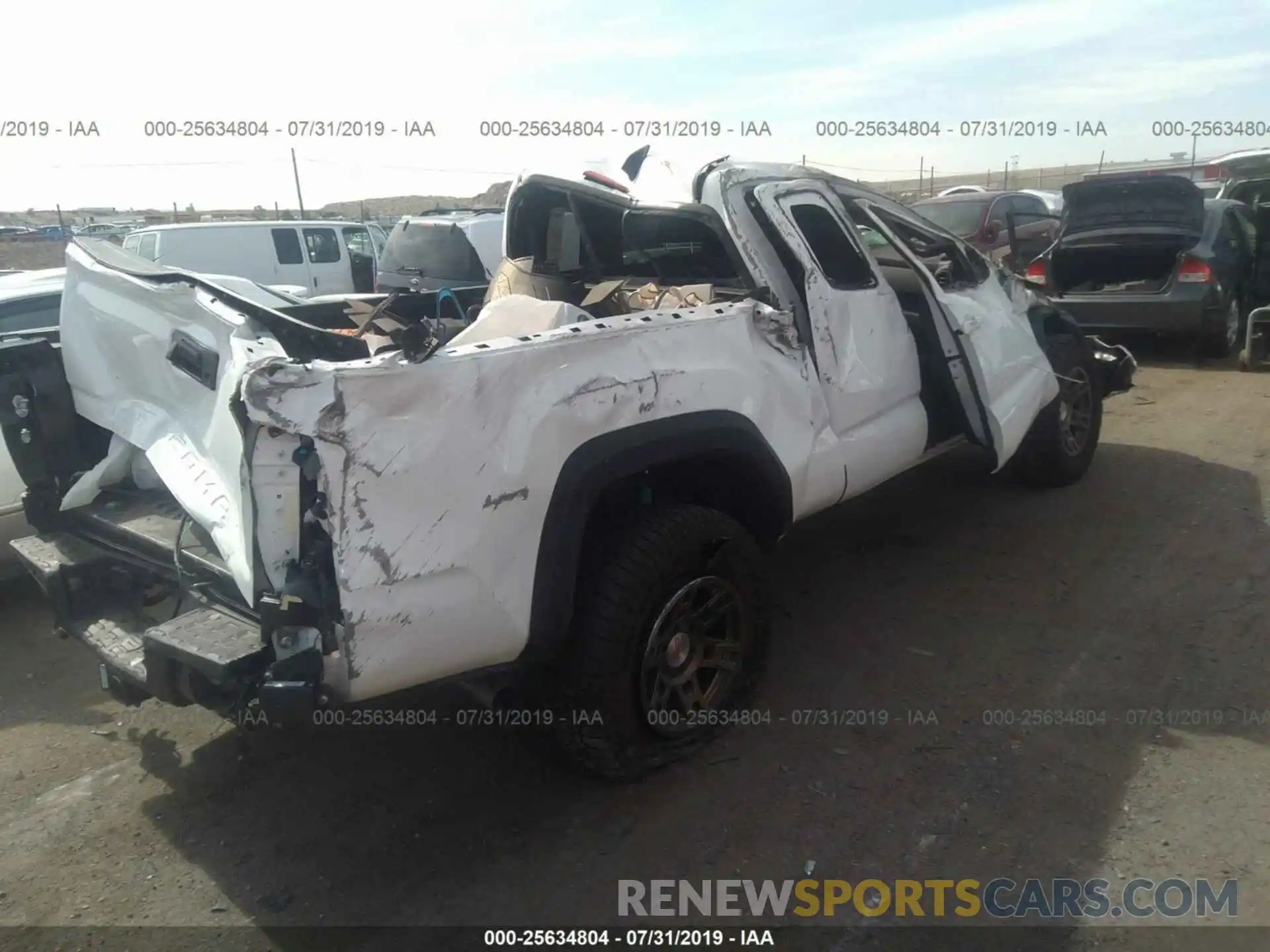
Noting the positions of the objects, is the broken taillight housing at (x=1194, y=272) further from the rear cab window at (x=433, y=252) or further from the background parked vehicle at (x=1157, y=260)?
the rear cab window at (x=433, y=252)

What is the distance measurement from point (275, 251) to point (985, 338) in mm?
11646

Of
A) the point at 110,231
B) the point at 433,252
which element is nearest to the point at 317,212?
the point at 110,231

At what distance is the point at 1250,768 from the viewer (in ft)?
10.3

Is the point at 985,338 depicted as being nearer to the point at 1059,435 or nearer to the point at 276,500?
the point at 1059,435

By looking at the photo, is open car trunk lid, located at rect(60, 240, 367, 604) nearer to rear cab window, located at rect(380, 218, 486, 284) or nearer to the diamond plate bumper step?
the diamond plate bumper step

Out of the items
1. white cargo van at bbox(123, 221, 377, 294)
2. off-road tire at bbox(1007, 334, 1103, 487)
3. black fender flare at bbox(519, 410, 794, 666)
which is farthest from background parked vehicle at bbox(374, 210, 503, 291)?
black fender flare at bbox(519, 410, 794, 666)

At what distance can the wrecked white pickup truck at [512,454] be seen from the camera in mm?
2424

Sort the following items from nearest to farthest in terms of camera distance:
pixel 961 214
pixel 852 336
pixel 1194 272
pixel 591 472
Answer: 1. pixel 591 472
2. pixel 852 336
3. pixel 1194 272
4. pixel 961 214

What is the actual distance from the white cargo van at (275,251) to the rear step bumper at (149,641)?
10.3m

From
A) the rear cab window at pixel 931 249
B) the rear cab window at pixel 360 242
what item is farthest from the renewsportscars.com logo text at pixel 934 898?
the rear cab window at pixel 360 242

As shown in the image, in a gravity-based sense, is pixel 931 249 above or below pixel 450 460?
above

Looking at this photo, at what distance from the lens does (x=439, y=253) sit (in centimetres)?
1040

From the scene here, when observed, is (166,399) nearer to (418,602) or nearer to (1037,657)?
(418,602)

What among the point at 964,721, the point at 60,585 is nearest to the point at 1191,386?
the point at 964,721
